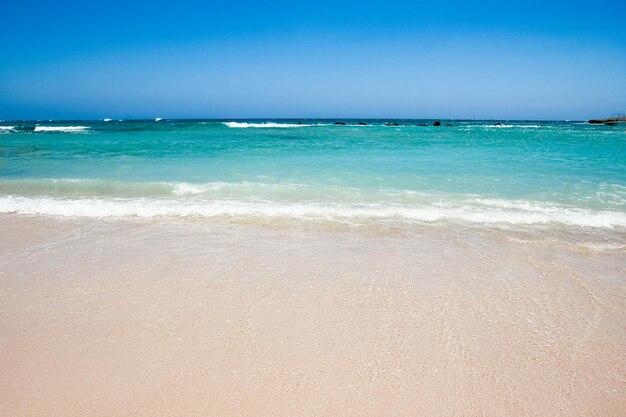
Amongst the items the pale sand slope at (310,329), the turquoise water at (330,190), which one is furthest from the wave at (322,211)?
the pale sand slope at (310,329)

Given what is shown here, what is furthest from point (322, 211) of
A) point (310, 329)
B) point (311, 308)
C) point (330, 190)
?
point (310, 329)

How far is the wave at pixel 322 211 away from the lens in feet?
19.5

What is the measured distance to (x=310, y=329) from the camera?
2.84 meters

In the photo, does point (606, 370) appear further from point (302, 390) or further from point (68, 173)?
point (68, 173)

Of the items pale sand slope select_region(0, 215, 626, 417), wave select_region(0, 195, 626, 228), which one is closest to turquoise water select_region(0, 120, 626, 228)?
wave select_region(0, 195, 626, 228)

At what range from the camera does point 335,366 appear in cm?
241

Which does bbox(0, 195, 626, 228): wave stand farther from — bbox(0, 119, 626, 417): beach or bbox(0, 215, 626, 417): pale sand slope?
bbox(0, 215, 626, 417): pale sand slope

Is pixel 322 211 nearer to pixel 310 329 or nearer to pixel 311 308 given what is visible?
pixel 311 308

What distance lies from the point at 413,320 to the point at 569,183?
8.62m

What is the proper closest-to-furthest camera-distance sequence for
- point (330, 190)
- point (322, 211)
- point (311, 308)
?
point (311, 308) < point (322, 211) < point (330, 190)

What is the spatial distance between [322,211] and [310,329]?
142 inches

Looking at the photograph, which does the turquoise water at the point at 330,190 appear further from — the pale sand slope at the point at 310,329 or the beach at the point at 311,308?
the pale sand slope at the point at 310,329

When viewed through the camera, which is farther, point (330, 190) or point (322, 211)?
point (330, 190)

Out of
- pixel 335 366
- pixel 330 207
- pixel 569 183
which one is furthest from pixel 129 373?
pixel 569 183
